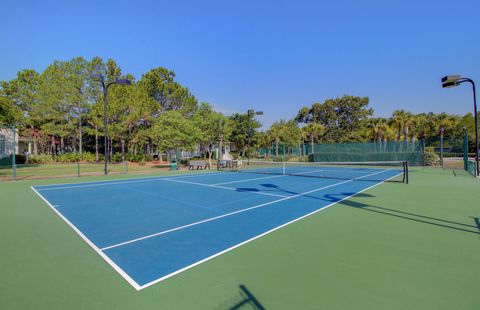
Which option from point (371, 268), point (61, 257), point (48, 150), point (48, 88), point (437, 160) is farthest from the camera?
point (48, 150)

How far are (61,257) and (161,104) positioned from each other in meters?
37.1

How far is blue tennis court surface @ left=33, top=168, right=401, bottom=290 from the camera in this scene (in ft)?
14.1

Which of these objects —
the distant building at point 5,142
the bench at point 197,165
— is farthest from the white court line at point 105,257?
the distant building at point 5,142

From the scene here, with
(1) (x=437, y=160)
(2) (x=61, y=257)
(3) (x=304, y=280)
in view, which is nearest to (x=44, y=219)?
(2) (x=61, y=257)

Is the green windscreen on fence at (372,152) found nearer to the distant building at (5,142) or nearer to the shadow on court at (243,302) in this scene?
the shadow on court at (243,302)

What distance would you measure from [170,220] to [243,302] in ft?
13.4

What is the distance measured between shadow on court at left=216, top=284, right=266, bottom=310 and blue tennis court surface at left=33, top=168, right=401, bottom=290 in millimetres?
1087

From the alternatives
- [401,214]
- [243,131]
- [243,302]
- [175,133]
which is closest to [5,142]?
[175,133]

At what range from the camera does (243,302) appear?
3043 millimetres

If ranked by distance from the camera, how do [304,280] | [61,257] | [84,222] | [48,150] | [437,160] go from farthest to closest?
[48,150] → [437,160] → [84,222] → [61,257] → [304,280]

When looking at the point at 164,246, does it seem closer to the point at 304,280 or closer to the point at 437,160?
the point at 304,280

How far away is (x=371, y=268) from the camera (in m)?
3.90

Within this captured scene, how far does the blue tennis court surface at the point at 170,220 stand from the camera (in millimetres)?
4312

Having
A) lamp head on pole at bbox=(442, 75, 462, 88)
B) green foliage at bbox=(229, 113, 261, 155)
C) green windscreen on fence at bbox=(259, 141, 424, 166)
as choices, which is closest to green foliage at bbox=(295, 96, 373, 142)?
green foliage at bbox=(229, 113, 261, 155)
